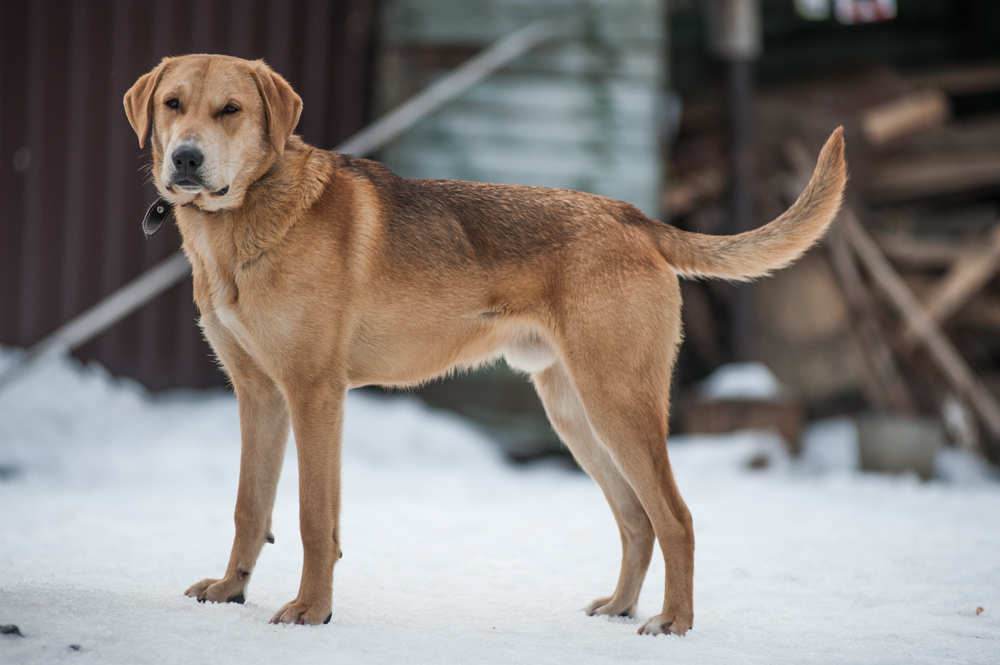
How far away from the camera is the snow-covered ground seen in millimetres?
2756

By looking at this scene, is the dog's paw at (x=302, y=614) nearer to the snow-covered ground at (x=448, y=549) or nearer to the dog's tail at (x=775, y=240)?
the snow-covered ground at (x=448, y=549)

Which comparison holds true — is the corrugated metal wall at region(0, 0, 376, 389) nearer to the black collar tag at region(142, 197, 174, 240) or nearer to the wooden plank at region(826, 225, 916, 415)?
the black collar tag at region(142, 197, 174, 240)

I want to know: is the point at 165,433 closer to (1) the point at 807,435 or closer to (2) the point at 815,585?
(2) the point at 815,585

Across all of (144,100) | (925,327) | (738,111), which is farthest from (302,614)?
(925,327)

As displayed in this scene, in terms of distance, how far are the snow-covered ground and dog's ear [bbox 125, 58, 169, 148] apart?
5.42 feet

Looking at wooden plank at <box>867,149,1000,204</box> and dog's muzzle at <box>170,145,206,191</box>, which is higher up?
wooden plank at <box>867,149,1000,204</box>

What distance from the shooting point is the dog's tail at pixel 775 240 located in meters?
3.35

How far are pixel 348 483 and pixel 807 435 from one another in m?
4.09

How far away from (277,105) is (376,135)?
4.14 metres

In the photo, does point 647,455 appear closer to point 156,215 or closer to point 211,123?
point 211,123

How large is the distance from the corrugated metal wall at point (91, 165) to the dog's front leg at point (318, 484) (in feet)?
14.8

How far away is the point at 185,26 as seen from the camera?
22.8 ft

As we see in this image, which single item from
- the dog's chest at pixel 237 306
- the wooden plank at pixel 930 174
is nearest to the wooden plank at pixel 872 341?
the wooden plank at pixel 930 174

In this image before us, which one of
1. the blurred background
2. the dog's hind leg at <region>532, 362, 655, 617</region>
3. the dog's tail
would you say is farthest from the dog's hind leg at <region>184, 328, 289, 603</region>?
the blurred background
